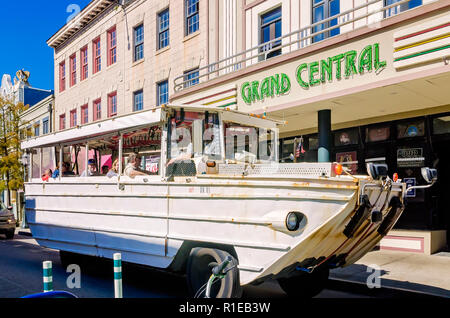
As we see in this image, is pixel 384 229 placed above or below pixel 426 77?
below

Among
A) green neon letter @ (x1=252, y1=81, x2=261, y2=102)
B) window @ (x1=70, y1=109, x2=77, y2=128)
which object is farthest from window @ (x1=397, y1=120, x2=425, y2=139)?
window @ (x1=70, y1=109, x2=77, y2=128)

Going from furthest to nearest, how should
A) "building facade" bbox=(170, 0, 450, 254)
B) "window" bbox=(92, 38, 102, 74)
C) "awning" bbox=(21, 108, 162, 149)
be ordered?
"window" bbox=(92, 38, 102, 74) → "building facade" bbox=(170, 0, 450, 254) → "awning" bbox=(21, 108, 162, 149)

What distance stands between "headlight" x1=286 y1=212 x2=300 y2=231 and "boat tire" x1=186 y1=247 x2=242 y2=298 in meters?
0.76

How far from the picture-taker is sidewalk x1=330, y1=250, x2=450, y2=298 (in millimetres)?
6895

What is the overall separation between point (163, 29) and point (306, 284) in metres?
14.2

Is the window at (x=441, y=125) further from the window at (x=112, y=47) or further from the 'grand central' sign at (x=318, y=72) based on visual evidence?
the window at (x=112, y=47)

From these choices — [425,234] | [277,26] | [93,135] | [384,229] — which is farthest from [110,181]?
[277,26]

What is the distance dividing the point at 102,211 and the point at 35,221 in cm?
275

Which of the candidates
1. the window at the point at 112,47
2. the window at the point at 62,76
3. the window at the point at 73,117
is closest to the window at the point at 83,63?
the window at the point at 73,117

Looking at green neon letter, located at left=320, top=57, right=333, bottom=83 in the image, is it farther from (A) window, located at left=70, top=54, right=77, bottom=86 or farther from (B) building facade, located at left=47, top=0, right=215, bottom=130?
(A) window, located at left=70, top=54, right=77, bottom=86

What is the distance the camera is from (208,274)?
5246mm
